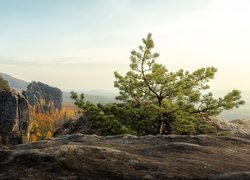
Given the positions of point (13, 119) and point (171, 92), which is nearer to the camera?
point (171, 92)

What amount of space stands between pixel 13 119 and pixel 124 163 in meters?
87.4

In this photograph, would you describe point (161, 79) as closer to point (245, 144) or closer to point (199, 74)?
point (199, 74)

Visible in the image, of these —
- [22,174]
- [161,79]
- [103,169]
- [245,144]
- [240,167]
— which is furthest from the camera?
[161,79]

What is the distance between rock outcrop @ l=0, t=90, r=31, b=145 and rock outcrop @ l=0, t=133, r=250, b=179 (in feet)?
264

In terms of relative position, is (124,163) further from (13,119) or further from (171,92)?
(13,119)

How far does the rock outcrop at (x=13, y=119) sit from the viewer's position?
87.2 meters

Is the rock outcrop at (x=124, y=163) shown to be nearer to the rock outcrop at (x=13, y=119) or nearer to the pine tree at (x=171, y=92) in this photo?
the pine tree at (x=171, y=92)

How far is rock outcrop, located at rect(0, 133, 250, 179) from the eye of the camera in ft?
20.9

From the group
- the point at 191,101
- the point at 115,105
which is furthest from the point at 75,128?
the point at 191,101

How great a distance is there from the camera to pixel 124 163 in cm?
693

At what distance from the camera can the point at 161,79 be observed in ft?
85.9

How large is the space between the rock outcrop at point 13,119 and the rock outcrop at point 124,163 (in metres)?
80.5

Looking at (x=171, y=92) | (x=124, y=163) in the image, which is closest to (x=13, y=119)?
(x=171, y=92)

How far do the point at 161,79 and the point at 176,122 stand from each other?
323 cm
